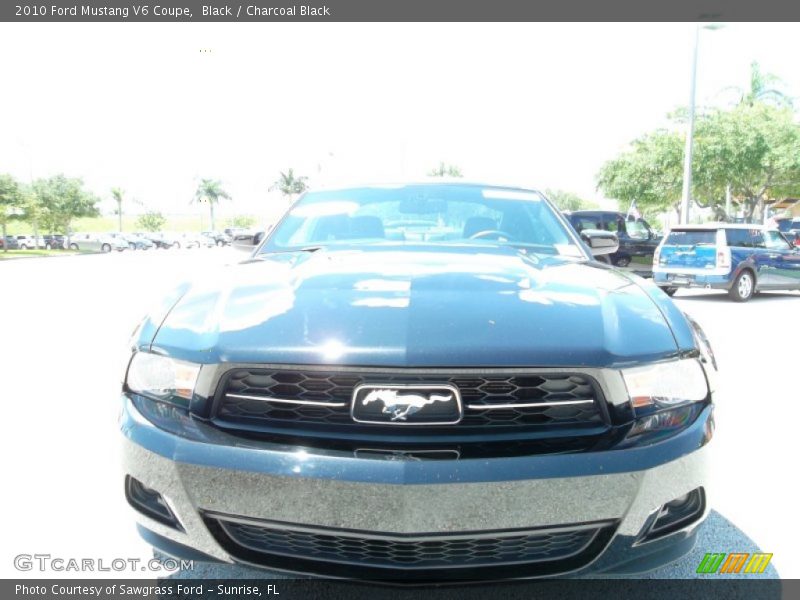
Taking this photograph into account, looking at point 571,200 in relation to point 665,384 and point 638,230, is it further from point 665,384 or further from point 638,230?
point 665,384

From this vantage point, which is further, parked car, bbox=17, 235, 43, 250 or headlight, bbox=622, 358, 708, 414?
parked car, bbox=17, 235, 43, 250

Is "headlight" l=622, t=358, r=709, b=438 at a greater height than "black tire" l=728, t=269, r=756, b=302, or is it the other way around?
"headlight" l=622, t=358, r=709, b=438

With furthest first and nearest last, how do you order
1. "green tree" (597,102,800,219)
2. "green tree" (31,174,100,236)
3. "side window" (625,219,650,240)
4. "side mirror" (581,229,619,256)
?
1. "green tree" (31,174,100,236)
2. "green tree" (597,102,800,219)
3. "side window" (625,219,650,240)
4. "side mirror" (581,229,619,256)

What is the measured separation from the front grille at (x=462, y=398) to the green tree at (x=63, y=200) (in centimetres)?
5928

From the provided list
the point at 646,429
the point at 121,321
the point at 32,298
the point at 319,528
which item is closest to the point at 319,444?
the point at 319,528

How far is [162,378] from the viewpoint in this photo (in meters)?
1.93

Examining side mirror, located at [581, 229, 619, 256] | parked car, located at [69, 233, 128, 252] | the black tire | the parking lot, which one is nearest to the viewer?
the parking lot

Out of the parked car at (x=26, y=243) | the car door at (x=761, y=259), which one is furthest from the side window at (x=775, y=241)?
the parked car at (x=26, y=243)

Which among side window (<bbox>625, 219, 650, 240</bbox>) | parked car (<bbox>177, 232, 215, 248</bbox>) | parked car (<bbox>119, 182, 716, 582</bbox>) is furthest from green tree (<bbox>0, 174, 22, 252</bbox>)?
parked car (<bbox>119, 182, 716, 582</bbox>)

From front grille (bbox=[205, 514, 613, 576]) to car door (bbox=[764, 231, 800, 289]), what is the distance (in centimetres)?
1358

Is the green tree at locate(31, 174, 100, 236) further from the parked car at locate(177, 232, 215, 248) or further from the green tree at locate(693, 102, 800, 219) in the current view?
the green tree at locate(693, 102, 800, 219)

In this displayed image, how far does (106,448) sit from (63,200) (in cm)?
6094

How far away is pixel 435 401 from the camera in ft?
5.75

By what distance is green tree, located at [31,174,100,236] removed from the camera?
55.3 meters
